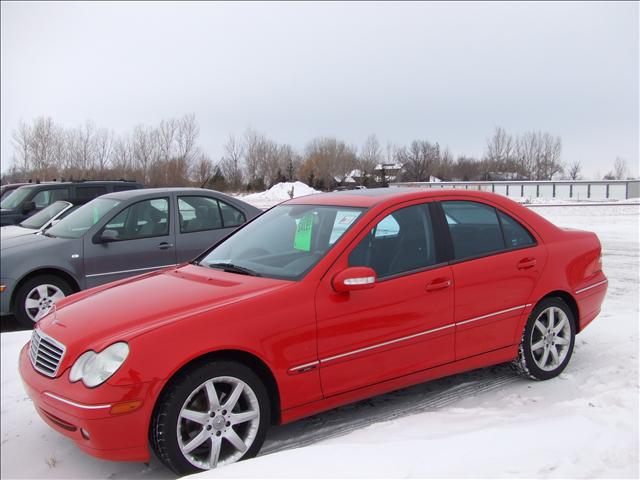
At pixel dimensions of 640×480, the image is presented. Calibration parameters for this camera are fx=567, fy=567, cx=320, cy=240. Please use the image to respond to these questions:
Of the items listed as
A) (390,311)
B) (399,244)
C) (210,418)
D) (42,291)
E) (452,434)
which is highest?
(399,244)

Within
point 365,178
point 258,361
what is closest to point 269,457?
point 258,361

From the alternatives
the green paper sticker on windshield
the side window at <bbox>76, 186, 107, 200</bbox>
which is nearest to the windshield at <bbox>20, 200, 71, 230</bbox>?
the side window at <bbox>76, 186, 107, 200</bbox>

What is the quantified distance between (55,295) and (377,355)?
193 inches

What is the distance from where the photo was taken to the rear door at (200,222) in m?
7.68

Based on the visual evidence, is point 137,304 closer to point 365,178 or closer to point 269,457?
point 269,457

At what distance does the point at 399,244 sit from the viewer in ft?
13.4

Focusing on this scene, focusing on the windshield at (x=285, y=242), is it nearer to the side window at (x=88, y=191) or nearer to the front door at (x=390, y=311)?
the front door at (x=390, y=311)

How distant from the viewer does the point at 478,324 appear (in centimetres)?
424

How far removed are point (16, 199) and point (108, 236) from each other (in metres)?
6.73

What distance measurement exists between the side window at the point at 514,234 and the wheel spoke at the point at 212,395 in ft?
8.67

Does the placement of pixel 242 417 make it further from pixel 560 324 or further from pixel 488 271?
pixel 560 324

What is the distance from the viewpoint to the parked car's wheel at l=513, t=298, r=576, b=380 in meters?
4.59

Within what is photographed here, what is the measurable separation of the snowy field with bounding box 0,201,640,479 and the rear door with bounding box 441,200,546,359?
1.62ft

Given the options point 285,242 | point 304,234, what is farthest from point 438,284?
point 285,242
